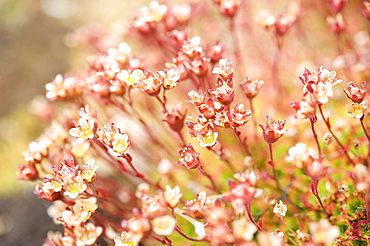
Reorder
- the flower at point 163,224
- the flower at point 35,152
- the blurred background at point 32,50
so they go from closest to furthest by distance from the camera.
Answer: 1. the flower at point 163,224
2. the flower at point 35,152
3. the blurred background at point 32,50

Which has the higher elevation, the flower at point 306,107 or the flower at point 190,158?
the flower at point 190,158

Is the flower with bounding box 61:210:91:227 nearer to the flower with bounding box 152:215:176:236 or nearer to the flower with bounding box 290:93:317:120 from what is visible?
the flower with bounding box 152:215:176:236

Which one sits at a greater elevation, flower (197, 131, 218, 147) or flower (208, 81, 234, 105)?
flower (208, 81, 234, 105)

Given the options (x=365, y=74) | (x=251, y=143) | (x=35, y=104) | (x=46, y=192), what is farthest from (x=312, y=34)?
(x=46, y=192)

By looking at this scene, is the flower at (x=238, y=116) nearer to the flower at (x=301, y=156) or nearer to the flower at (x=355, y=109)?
the flower at (x=301, y=156)

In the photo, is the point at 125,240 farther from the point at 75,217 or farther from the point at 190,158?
the point at 190,158

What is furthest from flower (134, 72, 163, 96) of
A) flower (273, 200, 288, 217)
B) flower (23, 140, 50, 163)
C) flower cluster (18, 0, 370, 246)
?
flower (273, 200, 288, 217)

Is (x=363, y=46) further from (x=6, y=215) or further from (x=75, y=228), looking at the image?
(x=6, y=215)

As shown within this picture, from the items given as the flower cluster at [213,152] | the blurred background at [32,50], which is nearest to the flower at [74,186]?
the flower cluster at [213,152]

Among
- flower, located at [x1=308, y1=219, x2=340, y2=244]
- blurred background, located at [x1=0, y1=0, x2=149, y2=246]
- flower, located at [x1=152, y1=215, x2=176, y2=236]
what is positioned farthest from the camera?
blurred background, located at [x1=0, y1=0, x2=149, y2=246]
